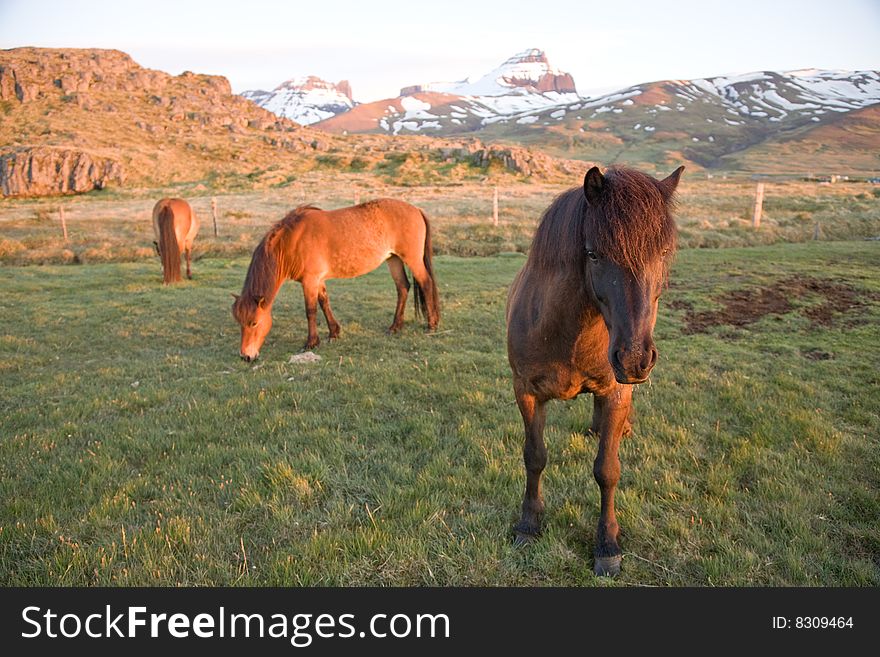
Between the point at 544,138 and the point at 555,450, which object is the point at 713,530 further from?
the point at 544,138

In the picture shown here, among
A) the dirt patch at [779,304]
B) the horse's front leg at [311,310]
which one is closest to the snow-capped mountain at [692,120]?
the dirt patch at [779,304]

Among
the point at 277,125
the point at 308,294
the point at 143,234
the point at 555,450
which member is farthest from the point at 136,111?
the point at 555,450

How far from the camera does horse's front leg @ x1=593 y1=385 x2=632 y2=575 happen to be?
116 inches

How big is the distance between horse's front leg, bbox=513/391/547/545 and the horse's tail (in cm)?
1283

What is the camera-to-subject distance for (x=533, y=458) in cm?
326

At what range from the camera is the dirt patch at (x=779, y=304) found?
8375 millimetres

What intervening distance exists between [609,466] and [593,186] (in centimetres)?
172

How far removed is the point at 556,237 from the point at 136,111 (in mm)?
89632

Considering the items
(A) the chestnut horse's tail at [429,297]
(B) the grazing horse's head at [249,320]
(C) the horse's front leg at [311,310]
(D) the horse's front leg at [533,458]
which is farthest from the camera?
(A) the chestnut horse's tail at [429,297]

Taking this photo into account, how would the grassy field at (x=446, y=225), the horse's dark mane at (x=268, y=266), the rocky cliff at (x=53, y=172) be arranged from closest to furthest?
the horse's dark mane at (x=268, y=266) → the grassy field at (x=446, y=225) → the rocky cliff at (x=53, y=172)

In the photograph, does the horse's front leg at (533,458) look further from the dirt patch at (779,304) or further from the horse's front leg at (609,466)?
the dirt patch at (779,304)

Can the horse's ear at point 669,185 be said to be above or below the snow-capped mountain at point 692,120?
below

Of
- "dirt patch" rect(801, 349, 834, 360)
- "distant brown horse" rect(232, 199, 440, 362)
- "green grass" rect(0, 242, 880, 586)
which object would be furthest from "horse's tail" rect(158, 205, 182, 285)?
"dirt patch" rect(801, 349, 834, 360)

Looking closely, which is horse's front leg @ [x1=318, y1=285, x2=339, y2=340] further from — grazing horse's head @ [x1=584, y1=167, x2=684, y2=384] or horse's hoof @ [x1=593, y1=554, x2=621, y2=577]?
grazing horse's head @ [x1=584, y1=167, x2=684, y2=384]
